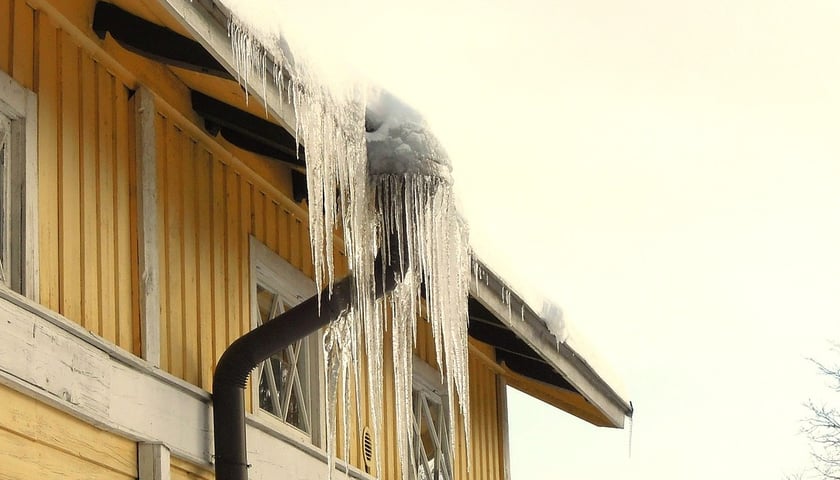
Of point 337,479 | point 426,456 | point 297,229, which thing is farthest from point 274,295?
point 426,456

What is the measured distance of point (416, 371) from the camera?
8.82m

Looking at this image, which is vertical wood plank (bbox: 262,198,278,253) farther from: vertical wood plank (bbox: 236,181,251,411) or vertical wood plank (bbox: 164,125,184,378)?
vertical wood plank (bbox: 164,125,184,378)

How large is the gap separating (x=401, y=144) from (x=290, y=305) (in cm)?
183

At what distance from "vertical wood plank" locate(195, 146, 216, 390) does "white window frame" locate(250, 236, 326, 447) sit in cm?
37

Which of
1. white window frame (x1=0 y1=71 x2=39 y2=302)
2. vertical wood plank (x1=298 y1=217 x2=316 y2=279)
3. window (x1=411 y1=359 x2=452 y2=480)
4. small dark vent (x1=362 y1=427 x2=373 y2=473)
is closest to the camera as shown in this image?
white window frame (x1=0 y1=71 x2=39 y2=302)

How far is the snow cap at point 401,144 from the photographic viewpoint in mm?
5652

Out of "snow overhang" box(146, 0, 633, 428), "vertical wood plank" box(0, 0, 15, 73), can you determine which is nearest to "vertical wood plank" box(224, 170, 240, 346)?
"snow overhang" box(146, 0, 633, 428)

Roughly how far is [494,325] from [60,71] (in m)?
4.44

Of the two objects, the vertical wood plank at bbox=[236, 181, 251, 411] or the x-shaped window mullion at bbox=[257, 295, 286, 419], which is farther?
the x-shaped window mullion at bbox=[257, 295, 286, 419]

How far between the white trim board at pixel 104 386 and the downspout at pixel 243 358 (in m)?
0.10

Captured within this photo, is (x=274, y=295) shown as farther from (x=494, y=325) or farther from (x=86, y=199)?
(x=494, y=325)

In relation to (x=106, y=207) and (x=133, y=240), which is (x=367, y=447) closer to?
(x=133, y=240)

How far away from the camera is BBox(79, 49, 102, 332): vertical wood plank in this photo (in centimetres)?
529

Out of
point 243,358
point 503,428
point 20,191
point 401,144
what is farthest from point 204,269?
point 503,428
